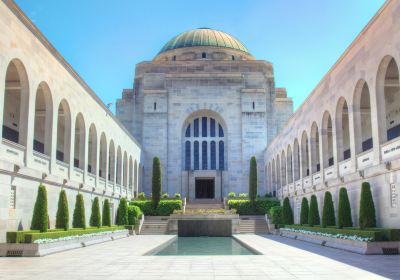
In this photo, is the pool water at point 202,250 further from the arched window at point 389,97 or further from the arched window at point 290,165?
the arched window at point 290,165

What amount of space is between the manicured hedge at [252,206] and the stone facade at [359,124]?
12.4ft

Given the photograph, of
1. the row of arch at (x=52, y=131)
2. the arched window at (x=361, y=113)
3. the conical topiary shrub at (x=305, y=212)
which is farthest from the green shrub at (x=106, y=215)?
the arched window at (x=361, y=113)

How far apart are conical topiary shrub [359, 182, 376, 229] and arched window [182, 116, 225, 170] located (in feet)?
99.3

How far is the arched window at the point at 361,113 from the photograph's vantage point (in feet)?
71.8

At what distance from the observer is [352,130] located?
22.3 meters

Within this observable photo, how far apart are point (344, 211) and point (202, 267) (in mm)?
10130

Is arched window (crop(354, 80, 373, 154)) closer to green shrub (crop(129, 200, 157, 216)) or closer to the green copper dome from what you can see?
green shrub (crop(129, 200, 157, 216))

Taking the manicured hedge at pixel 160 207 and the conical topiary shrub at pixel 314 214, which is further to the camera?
the manicured hedge at pixel 160 207

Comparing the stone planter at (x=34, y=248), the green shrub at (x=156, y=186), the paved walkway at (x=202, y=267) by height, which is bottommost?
the paved walkway at (x=202, y=267)

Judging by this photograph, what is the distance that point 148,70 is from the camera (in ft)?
172

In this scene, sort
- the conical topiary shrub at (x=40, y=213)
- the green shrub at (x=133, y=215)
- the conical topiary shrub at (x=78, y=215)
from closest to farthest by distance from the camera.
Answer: the conical topiary shrub at (x=40, y=213)
the conical topiary shrub at (x=78, y=215)
the green shrub at (x=133, y=215)

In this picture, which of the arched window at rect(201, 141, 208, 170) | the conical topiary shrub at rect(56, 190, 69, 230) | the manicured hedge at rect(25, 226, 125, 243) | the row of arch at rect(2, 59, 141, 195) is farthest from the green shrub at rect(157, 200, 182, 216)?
the conical topiary shrub at rect(56, 190, 69, 230)

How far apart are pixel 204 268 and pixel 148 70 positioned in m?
41.2

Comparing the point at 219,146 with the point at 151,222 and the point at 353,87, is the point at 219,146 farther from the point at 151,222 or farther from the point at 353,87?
the point at 353,87
